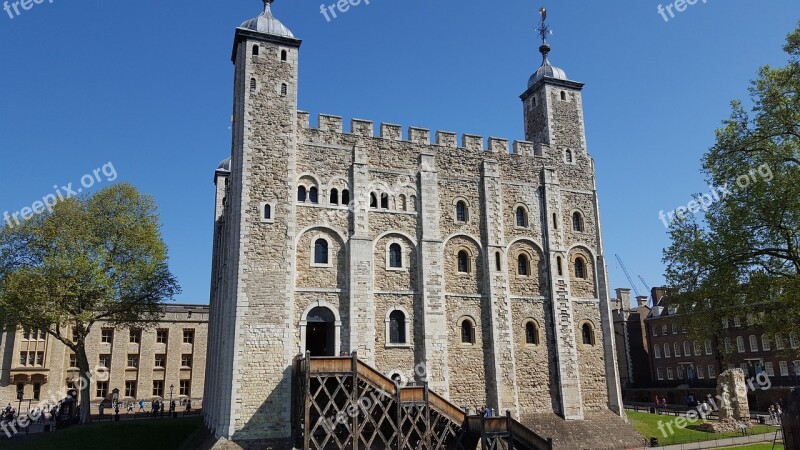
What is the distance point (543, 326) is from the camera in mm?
30359

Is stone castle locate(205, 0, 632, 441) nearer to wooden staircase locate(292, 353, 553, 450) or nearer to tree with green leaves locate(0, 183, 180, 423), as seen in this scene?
wooden staircase locate(292, 353, 553, 450)

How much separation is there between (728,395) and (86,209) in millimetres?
37981

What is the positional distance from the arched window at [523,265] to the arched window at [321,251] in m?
10.5

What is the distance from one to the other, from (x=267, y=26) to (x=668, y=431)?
28.4m

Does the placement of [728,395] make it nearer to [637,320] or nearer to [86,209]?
[637,320]

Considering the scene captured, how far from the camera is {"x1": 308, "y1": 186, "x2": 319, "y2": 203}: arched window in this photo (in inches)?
1075

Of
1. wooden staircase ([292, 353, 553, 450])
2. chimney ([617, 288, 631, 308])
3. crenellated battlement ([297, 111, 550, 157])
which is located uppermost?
crenellated battlement ([297, 111, 550, 157])

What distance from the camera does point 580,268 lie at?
107ft

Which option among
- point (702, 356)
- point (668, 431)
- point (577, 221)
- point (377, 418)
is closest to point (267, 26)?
point (377, 418)

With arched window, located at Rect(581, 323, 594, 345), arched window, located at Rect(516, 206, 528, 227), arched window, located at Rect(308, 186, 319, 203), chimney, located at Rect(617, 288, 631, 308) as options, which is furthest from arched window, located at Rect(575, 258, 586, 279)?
chimney, located at Rect(617, 288, 631, 308)

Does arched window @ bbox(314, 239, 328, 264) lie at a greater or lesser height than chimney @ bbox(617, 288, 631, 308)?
lesser

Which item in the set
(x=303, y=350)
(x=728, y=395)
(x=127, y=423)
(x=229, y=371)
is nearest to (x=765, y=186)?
(x=728, y=395)

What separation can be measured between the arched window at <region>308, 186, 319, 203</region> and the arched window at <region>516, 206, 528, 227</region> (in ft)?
36.3

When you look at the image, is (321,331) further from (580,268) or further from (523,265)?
(580,268)
